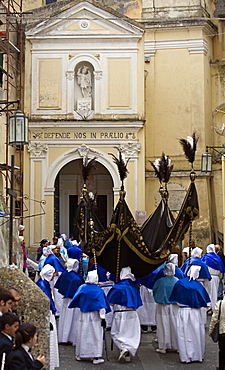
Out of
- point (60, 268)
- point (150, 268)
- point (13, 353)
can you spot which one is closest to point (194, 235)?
point (60, 268)

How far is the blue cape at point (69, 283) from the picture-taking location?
507 inches

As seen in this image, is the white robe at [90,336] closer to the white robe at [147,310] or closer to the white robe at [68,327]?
the white robe at [68,327]

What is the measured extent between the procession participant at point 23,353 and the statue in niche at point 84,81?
752 inches

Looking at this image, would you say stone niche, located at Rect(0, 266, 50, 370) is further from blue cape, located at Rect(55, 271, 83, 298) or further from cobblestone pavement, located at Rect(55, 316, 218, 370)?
blue cape, located at Rect(55, 271, 83, 298)

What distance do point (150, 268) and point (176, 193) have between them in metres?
14.4

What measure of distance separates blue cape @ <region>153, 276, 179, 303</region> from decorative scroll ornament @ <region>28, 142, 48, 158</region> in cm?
1316

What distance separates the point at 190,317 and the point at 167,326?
0.62 metres

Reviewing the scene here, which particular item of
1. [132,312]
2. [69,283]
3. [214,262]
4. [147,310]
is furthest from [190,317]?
[214,262]

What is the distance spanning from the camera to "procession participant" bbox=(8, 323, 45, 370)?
19.5 feet

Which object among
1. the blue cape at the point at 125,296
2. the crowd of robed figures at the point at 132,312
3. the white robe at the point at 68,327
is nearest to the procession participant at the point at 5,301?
the crowd of robed figures at the point at 132,312

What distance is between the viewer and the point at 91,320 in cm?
1114

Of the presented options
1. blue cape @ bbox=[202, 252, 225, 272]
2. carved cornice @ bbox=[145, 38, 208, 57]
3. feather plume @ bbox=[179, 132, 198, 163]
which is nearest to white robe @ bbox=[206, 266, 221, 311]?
blue cape @ bbox=[202, 252, 225, 272]

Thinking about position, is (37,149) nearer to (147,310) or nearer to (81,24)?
(81,24)

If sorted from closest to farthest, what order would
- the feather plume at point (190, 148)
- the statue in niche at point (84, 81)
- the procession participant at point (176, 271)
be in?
the feather plume at point (190, 148) → the procession participant at point (176, 271) → the statue in niche at point (84, 81)
